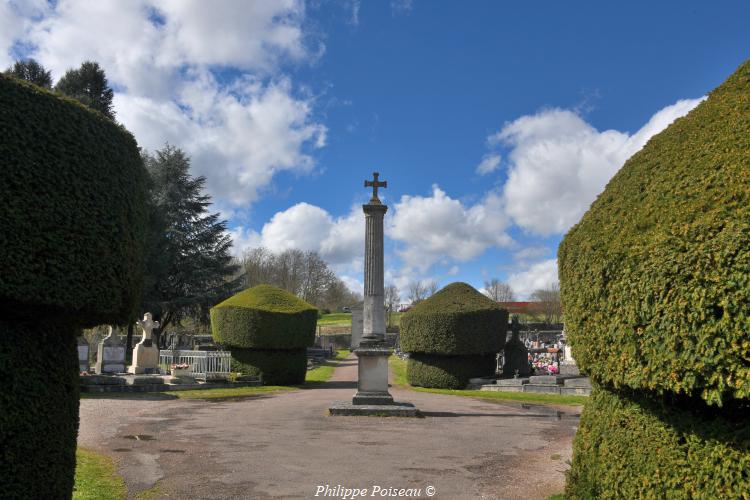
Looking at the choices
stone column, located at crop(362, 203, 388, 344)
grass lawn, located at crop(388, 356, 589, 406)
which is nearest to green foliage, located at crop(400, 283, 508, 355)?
grass lawn, located at crop(388, 356, 589, 406)

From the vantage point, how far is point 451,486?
21.9ft

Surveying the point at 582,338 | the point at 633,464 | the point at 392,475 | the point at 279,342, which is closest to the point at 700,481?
the point at 633,464

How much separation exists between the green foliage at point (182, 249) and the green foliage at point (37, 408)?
112ft

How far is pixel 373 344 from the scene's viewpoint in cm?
1361

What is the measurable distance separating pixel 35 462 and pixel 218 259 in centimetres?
3804

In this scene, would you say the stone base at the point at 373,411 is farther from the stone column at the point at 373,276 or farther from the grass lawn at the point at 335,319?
the grass lawn at the point at 335,319

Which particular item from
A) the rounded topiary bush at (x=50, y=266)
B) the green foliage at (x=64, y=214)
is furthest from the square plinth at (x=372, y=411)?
the green foliage at (x=64, y=214)

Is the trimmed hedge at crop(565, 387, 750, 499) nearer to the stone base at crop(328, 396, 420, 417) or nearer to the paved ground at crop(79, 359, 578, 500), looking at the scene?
the paved ground at crop(79, 359, 578, 500)

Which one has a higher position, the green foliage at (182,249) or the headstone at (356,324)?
the green foliage at (182,249)

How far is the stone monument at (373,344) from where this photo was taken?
1295 cm

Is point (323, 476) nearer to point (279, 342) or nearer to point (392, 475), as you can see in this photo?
point (392, 475)

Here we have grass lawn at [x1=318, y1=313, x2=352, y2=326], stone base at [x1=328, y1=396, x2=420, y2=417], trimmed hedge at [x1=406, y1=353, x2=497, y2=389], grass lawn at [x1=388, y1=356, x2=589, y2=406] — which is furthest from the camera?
grass lawn at [x1=318, y1=313, x2=352, y2=326]

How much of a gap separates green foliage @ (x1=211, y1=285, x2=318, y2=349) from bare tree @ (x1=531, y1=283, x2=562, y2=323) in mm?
39357

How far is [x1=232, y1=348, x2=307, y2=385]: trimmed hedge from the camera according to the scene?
68.5 ft
